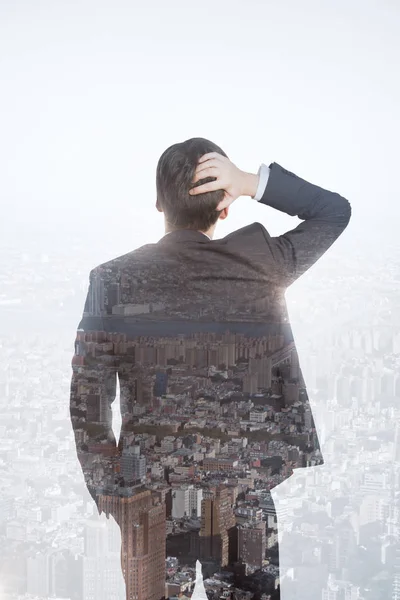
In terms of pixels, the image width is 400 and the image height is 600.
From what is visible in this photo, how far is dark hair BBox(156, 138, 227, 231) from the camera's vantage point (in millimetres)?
1252

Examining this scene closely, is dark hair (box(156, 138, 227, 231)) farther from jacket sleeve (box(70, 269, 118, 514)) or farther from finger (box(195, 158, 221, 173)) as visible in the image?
jacket sleeve (box(70, 269, 118, 514))

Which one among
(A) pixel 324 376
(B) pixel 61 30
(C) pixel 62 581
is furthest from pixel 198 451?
(B) pixel 61 30

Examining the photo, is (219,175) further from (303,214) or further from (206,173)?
(303,214)

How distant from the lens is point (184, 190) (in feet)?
4.10

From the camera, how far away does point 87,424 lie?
1349 millimetres

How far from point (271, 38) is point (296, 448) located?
1252mm

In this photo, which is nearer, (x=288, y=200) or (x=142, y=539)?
(x=288, y=200)

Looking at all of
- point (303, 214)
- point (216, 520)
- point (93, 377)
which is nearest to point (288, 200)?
point (303, 214)

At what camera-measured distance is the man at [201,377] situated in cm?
127

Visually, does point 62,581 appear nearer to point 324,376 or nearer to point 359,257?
point 324,376

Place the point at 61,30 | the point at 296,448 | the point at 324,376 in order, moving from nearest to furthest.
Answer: the point at 296,448, the point at 324,376, the point at 61,30

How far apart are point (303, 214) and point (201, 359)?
288 millimetres

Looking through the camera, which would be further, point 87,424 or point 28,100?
point 28,100

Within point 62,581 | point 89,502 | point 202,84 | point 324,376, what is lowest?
point 62,581
